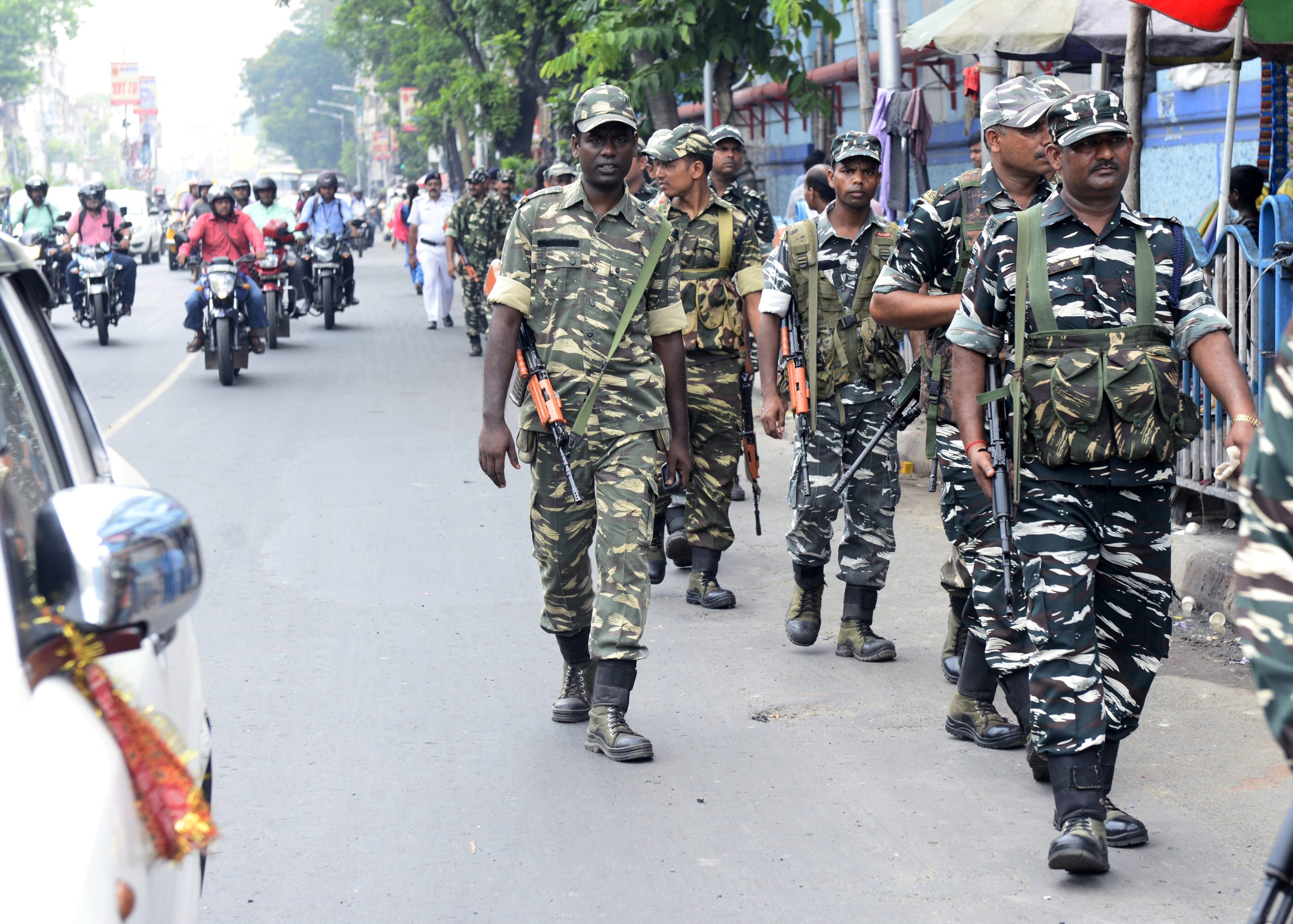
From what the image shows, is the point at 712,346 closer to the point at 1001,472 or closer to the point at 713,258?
the point at 713,258

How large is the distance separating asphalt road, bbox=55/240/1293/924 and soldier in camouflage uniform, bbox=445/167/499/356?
7478mm

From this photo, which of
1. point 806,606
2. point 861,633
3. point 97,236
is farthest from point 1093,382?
point 97,236

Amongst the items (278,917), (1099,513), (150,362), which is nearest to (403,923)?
(278,917)

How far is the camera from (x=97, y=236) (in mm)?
18953

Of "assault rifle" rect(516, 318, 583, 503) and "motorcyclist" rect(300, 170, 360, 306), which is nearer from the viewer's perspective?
"assault rifle" rect(516, 318, 583, 503)

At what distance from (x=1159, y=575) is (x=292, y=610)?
4006 mm

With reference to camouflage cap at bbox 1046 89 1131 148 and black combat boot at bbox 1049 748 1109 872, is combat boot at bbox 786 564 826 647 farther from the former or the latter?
camouflage cap at bbox 1046 89 1131 148

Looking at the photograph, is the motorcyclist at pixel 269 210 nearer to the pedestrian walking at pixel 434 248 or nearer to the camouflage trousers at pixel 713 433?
the pedestrian walking at pixel 434 248

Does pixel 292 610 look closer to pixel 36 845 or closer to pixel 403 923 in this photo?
pixel 403 923

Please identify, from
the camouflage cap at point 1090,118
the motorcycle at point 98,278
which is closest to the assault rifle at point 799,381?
the camouflage cap at point 1090,118

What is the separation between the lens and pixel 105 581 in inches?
79.0

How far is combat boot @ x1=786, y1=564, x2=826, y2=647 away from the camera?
6324 millimetres

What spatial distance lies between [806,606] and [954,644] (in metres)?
0.69

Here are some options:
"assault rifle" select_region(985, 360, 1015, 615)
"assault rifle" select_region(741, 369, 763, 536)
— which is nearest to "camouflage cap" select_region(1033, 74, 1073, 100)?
"assault rifle" select_region(985, 360, 1015, 615)
